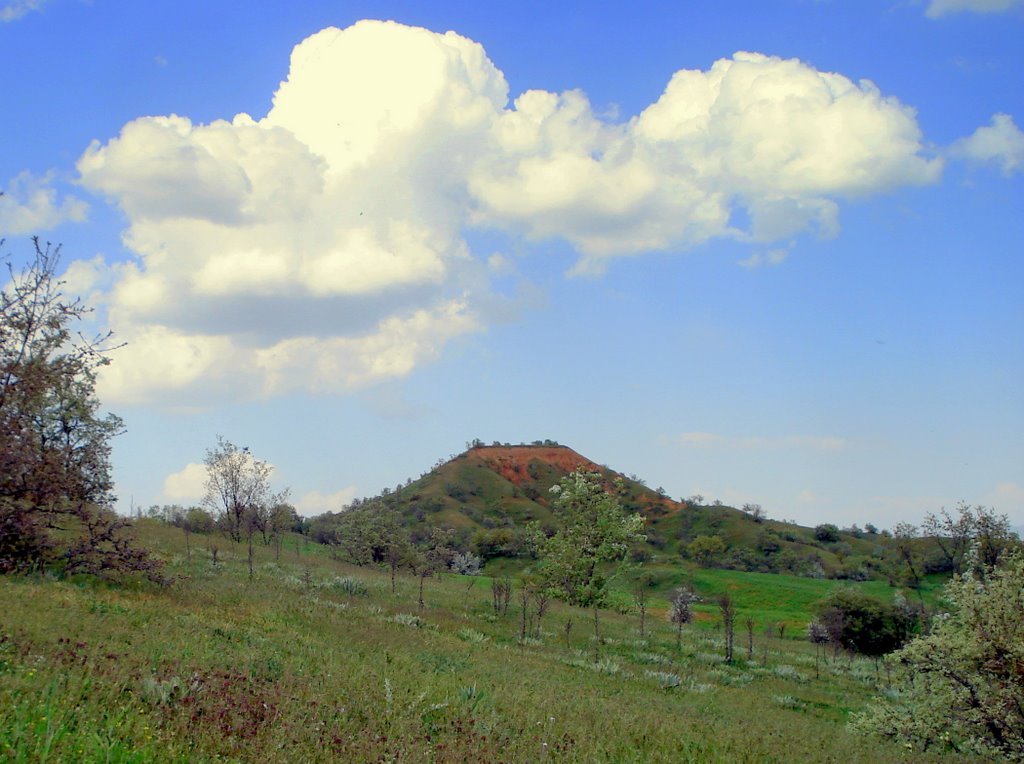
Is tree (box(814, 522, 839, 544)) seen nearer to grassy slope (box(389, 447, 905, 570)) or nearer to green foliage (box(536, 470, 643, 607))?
grassy slope (box(389, 447, 905, 570))

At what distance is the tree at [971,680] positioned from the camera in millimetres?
11875

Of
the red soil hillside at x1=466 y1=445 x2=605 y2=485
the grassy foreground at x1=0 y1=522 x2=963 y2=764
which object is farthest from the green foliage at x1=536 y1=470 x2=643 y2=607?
the red soil hillside at x1=466 y1=445 x2=605 y2=485

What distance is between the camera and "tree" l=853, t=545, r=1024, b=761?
11.9 m

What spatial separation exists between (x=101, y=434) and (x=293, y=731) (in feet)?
92.4

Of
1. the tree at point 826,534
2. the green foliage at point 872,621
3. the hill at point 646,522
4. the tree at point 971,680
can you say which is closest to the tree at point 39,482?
the tree at point 971,680

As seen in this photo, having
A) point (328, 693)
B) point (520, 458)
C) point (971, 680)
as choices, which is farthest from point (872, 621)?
point (520, 458)

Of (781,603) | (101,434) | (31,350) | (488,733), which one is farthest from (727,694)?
(781,603)

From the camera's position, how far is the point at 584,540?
37.5 metres

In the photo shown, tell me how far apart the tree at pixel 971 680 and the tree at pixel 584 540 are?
67.1 feet

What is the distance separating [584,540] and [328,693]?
29672 millimetres

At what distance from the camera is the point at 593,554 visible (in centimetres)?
3719

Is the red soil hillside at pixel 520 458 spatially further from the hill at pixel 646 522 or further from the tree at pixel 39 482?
the tree at pixel 39 482

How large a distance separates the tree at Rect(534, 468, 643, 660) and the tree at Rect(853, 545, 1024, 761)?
67.1 ft

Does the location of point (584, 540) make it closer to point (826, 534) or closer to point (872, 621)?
point (872, 621)
